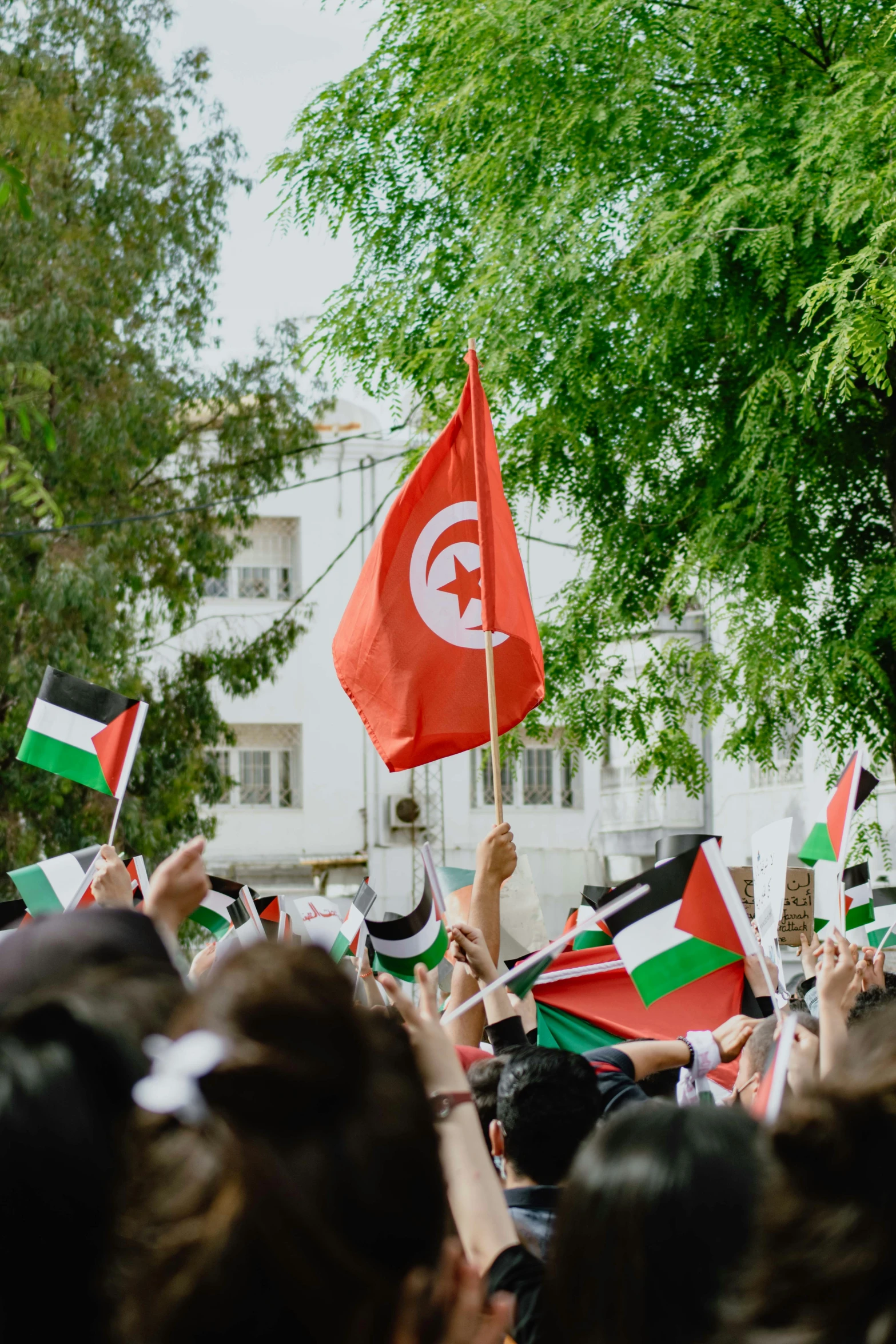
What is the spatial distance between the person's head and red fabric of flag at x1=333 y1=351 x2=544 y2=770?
180 cm

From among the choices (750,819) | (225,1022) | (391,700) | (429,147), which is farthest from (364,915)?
(750,819)

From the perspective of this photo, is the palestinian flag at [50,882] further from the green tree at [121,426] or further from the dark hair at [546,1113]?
the green tree at [121,426]

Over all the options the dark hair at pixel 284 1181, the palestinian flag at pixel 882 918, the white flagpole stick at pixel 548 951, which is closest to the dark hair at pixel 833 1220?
the dark hair at pixel 284 1181

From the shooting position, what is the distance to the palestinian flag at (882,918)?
22.4 ft

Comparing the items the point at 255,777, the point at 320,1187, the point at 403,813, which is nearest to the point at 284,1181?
the point at 320,1187

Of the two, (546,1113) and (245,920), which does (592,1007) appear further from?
(546,1113)

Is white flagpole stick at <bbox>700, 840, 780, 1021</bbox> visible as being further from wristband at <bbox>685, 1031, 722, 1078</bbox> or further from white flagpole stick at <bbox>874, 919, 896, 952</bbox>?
white flagpole stick at <bbox>874, 919, 896, 952</bbox>

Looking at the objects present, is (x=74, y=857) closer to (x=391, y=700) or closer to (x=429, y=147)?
(x=391, y=700)

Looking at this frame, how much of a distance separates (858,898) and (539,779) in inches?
784

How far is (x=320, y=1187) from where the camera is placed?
1331 millimetres

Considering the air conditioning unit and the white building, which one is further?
the white building

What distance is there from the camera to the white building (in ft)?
83.3

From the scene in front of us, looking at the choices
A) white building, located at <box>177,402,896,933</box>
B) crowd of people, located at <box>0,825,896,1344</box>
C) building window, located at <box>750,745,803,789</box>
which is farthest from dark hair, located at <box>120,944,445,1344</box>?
white building, located at <box>177,402,896,933</box>

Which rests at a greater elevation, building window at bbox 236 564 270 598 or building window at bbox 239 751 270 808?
building window at bbox 236 564 270 598
